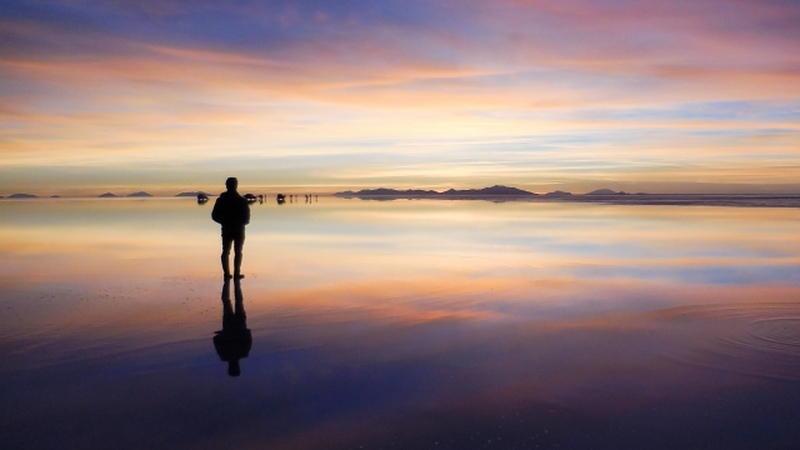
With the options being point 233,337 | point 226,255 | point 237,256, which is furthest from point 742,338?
point 226,255

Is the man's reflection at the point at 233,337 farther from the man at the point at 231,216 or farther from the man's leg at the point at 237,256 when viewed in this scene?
the man at the point at 231,216

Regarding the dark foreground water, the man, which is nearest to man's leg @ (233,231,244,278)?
the man

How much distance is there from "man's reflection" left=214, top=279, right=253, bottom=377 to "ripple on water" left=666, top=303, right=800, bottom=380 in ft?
18.0

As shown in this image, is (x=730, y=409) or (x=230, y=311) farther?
(x=230, y=311)

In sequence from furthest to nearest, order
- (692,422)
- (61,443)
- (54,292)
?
(54,292), (692,422), (61,443)

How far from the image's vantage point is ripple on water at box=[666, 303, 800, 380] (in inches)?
287

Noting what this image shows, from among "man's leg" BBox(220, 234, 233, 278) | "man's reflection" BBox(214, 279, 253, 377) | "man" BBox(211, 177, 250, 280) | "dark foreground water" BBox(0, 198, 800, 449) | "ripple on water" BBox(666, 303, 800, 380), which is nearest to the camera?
"dark foreground water" BBox(0, 198, 800, 449)

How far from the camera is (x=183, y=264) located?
17.4 metres

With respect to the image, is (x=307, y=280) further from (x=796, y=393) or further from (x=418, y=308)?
(x=796, y=393)

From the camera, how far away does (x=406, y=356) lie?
7.87 meters

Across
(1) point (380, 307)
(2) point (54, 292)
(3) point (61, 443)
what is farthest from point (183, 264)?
(3) point (61, 443)

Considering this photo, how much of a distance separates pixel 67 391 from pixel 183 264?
11117 millimetres

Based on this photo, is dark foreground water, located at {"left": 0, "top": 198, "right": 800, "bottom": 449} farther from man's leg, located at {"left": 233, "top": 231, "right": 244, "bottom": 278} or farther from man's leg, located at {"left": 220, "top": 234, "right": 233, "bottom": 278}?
man's leg, located at {"left": 233, "top": 231, "right": 244, "bottom": 278}

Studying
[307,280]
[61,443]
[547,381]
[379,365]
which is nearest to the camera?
[61,443]
